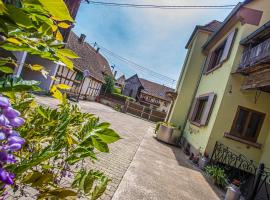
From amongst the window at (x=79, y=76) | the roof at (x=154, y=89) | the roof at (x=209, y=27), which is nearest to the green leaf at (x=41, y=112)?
the roof at (x=209, y=27)

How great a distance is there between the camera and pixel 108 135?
39.3 inches

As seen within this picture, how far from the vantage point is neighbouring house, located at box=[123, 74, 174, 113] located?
50625mm

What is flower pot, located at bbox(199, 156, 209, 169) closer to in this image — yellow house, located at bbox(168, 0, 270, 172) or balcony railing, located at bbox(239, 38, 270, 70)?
yellow house, located at bbox(168, 0, 270, 172)

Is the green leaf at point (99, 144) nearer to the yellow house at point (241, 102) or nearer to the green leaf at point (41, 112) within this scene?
the green leaf at point (41, 112)

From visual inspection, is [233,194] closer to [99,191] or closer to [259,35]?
[259,35]

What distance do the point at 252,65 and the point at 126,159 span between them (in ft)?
14.8

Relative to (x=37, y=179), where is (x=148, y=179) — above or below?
below

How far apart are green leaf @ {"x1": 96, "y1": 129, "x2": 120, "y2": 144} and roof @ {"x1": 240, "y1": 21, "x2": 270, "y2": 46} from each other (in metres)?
7.95

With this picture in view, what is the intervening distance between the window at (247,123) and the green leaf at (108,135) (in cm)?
970

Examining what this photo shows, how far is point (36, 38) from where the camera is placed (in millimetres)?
871

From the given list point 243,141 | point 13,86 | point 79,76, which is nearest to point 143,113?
point 79,76

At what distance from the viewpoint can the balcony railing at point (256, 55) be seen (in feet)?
23.5

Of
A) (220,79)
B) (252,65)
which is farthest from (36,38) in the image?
(220,79)

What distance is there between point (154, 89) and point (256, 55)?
45390 mm
